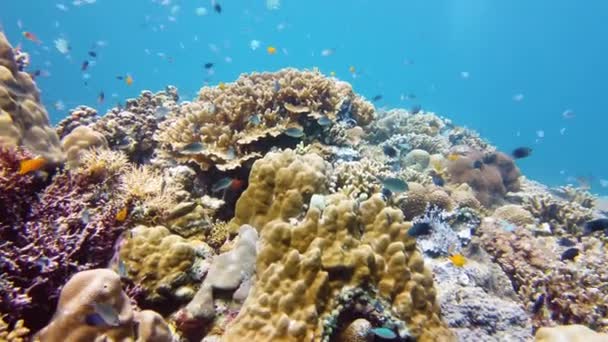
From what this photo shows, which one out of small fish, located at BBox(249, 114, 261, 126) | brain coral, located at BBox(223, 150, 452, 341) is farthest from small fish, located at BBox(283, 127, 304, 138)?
brain coral, located at BBox(223, 150, 452, 341)

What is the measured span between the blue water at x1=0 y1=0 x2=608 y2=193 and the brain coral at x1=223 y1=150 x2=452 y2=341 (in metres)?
114

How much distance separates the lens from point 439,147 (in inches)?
522

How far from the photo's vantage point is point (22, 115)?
18.2 ft

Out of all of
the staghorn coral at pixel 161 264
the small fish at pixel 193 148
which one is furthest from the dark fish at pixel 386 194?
the staghorn coral at pixel 161 264

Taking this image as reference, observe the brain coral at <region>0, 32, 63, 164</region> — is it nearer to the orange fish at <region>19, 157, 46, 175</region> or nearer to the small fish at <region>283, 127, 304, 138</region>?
the orange fish at <region>19, 157, 46, 175</region>

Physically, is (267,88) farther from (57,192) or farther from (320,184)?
(57,192)

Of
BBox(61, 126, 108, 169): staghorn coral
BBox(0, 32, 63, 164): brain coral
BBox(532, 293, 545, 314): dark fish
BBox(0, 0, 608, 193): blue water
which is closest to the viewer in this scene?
BBox(0, 32, 63, 164): brain coral

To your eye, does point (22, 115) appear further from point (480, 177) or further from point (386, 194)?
point (480, 177)

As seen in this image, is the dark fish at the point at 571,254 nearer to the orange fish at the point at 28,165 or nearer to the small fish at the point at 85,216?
the small fish at the point at 85,216

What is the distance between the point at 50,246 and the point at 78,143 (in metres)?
3.11

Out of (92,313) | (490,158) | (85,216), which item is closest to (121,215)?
(85,216)

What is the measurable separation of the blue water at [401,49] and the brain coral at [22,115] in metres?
113

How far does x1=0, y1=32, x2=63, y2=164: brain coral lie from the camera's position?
201 inches

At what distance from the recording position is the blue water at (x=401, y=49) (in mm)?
122750
